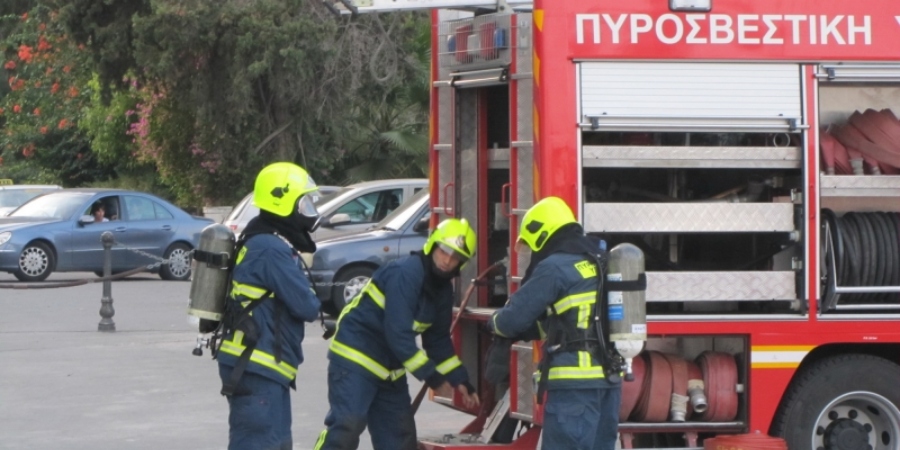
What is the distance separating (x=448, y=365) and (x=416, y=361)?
31 cm

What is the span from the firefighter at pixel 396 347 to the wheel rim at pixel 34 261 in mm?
13979

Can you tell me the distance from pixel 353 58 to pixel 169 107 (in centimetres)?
502

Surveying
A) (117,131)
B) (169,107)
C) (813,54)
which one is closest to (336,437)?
(813,54)

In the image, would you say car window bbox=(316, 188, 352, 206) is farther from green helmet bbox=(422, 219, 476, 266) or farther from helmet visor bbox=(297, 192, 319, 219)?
helmet visor bbox=(297, 192, 319, 219)

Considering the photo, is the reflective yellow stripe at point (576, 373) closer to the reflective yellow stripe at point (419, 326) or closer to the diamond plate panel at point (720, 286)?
the diamond plate panel at point (720, 286)

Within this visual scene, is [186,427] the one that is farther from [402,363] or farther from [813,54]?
[813,54]

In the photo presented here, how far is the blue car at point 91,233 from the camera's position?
65.0 feet

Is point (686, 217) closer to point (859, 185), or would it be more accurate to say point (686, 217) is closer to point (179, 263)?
point (859, 185)

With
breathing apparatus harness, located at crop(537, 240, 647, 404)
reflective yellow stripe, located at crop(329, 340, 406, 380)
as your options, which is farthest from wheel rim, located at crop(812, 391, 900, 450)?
reflective yellow stripe, located at crop(329, 340, 406, 380)

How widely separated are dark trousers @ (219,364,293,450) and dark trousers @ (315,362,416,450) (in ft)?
1.58

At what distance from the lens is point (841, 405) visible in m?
7.12

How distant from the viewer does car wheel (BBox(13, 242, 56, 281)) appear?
19750 millimetres

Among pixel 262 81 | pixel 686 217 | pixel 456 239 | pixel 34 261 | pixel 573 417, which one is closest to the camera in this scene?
pixel 573 417

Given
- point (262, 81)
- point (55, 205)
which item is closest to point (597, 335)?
point (55, 205)
